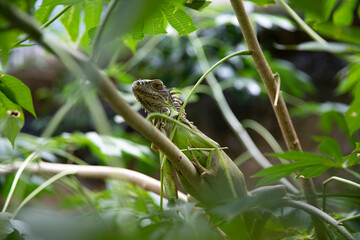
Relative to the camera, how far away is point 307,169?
117 cm

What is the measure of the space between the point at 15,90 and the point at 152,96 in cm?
62

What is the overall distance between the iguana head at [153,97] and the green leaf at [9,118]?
0.52 m

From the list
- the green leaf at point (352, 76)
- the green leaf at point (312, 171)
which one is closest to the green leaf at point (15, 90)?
the green leaf at point (312, 171)

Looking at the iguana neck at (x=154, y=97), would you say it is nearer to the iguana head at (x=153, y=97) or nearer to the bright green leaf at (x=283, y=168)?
the iguana head at (x=153, y=97)

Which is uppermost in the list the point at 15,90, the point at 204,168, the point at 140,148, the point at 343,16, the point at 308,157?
the point at 343,16

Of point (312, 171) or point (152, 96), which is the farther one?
point (152, 96)

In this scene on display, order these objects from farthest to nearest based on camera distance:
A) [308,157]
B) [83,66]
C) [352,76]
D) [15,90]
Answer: [352,76] → [15,90] → [308,157] → [83,66]

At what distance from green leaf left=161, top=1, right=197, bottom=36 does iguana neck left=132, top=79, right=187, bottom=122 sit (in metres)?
0.42

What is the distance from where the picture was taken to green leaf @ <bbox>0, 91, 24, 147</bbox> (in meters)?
1.25

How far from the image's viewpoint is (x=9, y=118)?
4.20 feet

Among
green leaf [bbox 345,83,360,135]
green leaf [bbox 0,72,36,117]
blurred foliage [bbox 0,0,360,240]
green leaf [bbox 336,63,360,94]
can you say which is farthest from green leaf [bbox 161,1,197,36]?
green leaf [bbox 336,63,360,94]

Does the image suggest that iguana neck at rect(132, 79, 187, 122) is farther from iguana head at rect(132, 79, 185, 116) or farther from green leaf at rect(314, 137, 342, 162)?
green leaf at rect(314, 137, 342, 162)

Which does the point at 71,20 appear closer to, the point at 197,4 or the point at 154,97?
the point at 154,97

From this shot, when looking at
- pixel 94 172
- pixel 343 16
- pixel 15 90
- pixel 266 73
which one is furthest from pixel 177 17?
pixel 94 172
